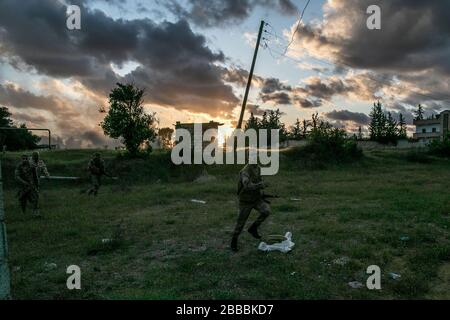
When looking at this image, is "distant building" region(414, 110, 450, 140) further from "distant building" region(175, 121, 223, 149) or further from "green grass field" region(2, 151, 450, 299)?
"green grass field" region(2, 151, 450, 299)

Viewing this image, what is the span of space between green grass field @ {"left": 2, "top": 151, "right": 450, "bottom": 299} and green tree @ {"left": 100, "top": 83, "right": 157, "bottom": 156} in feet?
45.9

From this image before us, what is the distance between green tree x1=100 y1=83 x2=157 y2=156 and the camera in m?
33.2

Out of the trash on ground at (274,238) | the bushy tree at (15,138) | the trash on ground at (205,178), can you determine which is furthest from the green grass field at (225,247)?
the bushy tree at (15,138)

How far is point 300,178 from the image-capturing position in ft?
88.6

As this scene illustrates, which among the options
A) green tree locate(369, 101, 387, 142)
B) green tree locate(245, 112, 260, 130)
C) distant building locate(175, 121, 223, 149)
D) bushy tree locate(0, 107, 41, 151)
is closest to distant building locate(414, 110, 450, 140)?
green tree locate(369, 101, 387, 142)

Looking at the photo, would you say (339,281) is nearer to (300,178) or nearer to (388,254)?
(388,254)

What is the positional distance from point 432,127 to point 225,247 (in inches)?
3327

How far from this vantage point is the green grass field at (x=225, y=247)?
24.4ft

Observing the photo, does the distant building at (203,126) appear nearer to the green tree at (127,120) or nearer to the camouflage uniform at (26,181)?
the green tree at (127,120)

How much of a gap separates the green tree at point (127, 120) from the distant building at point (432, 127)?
6542 cm

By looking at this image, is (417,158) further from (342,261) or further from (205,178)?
(342,261)

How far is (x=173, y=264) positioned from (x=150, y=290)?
1700mm

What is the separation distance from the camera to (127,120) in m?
33.5

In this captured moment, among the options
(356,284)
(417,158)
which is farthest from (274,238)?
(417,158)
